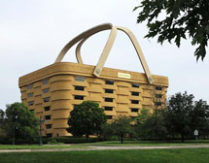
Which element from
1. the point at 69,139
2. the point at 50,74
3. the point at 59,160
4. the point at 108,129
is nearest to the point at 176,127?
the point at 108,129

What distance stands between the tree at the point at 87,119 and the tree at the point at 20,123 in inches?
388

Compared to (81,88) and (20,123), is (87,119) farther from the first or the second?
(81,88)

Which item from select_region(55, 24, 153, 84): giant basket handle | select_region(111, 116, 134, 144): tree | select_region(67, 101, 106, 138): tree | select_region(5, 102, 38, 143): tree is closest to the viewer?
select_region(111, 116, 134, 144): tree

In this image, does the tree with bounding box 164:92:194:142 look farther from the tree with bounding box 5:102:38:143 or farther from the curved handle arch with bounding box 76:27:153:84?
the curved handle arch with bounding box 76:27:153:84

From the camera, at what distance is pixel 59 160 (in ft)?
52.3

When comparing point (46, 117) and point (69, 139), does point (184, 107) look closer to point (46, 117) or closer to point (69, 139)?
point (69, 139)

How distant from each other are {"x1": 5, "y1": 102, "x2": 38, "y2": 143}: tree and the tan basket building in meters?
18.9

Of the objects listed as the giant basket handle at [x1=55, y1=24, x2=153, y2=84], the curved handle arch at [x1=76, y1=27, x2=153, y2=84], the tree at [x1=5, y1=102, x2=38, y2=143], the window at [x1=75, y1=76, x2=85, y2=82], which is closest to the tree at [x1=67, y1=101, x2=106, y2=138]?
the tree at [x1=5, y1=102, x2=38, y2=143]

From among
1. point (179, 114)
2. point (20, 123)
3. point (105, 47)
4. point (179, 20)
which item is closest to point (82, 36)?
point (105, 47)

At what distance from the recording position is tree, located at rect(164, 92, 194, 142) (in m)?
44.4

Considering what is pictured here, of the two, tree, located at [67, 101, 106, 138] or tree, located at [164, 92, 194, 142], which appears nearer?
tree, located at [164, 92, 194, 142]

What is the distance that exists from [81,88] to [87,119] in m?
20.6

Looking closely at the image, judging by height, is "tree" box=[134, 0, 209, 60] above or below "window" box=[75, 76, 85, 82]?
below

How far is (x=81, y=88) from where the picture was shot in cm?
8244
